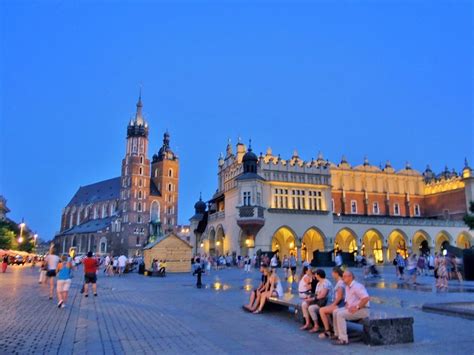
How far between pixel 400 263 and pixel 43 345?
21.6m

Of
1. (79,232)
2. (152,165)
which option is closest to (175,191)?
(152,165)

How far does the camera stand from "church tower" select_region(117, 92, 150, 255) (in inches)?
4186

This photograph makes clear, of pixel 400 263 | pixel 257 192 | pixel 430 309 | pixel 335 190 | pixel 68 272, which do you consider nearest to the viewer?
pixel 430 309

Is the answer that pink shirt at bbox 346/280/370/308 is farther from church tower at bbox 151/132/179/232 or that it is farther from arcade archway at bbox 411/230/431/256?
church tower at bbox 151/132/179/232

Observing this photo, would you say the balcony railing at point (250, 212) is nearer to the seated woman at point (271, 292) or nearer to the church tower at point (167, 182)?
the seated woman at point (271, 292)

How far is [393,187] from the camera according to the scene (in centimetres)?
6097

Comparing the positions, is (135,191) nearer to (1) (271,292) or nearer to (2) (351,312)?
(1) (271,292)

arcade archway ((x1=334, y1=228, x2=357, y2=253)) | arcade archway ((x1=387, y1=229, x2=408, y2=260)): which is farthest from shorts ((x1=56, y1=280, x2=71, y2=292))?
arcade archway ((x1=387, y1=229, x2=408, y2=260))

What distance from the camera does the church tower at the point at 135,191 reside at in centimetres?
10631

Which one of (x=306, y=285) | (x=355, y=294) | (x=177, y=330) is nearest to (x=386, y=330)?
(x=355, y=294)

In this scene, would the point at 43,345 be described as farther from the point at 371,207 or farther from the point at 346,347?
the point at 371,207

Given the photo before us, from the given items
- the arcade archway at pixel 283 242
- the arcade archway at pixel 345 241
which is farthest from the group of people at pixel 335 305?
→ the arcade archway at pixel 345 241

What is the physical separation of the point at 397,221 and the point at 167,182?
80011 millimetres

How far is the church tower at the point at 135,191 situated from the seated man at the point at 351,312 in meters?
102
